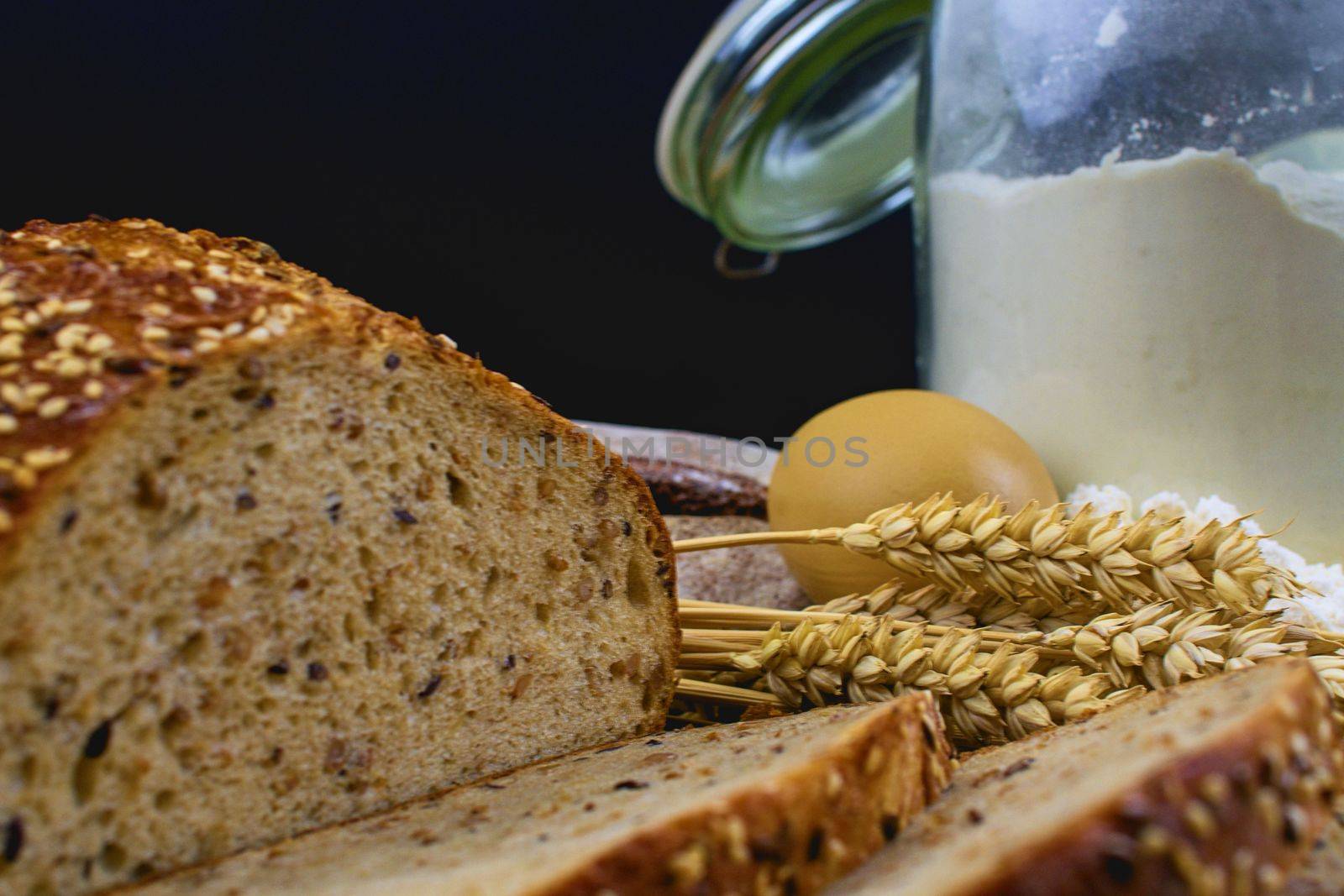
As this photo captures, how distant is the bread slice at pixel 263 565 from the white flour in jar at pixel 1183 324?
3.29 feet

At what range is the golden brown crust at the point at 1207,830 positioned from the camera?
757mm

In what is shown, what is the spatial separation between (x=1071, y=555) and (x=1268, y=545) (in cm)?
60

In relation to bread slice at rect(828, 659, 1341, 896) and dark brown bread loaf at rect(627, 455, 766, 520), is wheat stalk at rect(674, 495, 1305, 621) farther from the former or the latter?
dark brown bread loaf at rect(627, 455, 766, 520)

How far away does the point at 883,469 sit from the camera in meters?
1.71

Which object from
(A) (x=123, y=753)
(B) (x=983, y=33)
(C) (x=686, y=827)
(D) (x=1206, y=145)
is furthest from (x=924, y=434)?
(A) (x=123, y=753)

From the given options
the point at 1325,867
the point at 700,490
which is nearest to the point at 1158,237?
the point at 700,490

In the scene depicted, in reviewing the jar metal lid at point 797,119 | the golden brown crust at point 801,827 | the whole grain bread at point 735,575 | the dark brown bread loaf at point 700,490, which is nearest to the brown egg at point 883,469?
the whole grain bread at point 735,575

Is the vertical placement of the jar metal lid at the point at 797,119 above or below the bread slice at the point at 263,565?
above

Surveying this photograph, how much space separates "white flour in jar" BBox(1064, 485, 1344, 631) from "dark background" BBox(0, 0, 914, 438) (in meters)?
2.37

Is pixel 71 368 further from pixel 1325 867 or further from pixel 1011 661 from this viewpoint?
pixel 1325 867

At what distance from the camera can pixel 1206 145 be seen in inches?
67.2

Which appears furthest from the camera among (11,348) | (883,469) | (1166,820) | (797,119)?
(797,119)

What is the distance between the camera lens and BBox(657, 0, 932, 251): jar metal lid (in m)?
2.35

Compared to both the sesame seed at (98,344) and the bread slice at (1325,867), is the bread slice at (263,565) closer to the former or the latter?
the sesame seed at (98,344)
